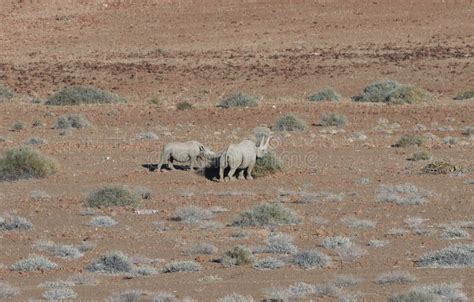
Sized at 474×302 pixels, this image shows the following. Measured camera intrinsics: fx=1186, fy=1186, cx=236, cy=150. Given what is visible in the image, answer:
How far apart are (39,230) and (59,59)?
144 ft

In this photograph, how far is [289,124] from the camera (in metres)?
32.7

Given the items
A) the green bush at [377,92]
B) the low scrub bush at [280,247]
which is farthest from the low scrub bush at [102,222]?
the green bush at [377,92]

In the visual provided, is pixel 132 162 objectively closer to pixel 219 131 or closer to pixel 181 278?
pixel 219 131

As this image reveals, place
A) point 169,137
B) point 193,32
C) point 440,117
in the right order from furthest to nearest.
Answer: point 193,32 < point 440,117 < point 169,137

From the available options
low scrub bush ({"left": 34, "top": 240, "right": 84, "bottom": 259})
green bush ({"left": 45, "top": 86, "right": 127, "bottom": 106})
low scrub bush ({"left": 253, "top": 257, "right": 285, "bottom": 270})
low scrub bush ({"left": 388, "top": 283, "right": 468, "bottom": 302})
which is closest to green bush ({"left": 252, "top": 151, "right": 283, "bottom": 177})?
low scrub bush ({"left": 34, "top": 240, "right": 84, "bottom": 259})

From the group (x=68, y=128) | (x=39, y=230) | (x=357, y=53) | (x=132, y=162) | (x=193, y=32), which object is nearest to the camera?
(x=39, y=230)

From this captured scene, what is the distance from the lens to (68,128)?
33.3 metres

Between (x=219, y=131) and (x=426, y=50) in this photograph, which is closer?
(x=219, y=131)

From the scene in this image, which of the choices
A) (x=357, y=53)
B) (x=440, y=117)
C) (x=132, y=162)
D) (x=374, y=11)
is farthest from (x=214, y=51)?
(x=132, y=162)

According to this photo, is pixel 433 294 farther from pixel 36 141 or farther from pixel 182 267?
pixel 36 141

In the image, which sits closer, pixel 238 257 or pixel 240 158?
pixel 238 257

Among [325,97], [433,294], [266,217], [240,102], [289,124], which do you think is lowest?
[325,97]

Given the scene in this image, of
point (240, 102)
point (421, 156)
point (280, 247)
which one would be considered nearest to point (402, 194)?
point (421, 156)

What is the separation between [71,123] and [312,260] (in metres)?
19.8
